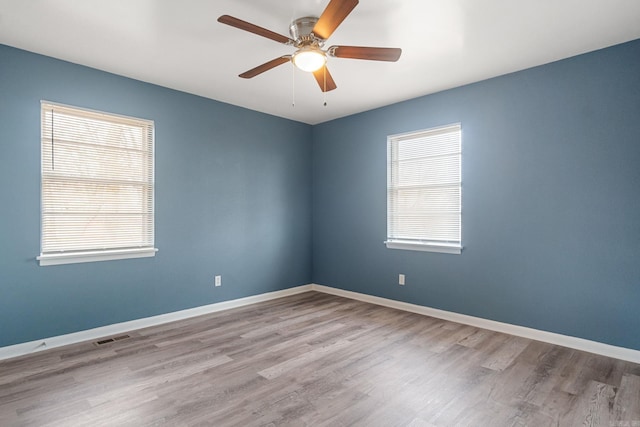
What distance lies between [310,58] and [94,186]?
2.47 m

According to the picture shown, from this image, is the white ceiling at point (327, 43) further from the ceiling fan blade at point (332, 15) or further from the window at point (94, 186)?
the window at point (94, 186)

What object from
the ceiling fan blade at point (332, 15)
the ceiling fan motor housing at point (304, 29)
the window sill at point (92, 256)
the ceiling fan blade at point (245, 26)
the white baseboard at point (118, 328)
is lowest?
the white baseboard at point (118, 328)

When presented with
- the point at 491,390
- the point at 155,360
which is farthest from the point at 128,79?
the point at 491,390

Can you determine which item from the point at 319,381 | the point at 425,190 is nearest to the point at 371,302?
the point at 425,190

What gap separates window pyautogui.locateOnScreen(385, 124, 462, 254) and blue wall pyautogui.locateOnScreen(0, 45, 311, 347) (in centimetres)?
152

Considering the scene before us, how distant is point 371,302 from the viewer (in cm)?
A: 464

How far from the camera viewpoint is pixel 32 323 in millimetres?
3014

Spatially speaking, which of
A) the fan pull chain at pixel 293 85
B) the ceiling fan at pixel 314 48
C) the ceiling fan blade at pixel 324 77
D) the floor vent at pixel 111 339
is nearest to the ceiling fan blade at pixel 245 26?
the ceiling fan at pixel 314 48

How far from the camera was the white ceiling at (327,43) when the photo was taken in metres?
2.36

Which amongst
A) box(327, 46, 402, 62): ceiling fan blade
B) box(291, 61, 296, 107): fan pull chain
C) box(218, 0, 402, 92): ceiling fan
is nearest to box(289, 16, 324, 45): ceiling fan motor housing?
box(218, 0, 402, 92): ceiling fan

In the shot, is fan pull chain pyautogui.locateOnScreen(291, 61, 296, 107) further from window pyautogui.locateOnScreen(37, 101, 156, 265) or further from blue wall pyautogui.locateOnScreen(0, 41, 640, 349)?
window pyautogui.locateOnScreen(37, 101, 156, 265)

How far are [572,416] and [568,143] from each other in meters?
2.24

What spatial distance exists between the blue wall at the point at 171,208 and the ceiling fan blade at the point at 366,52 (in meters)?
2.31

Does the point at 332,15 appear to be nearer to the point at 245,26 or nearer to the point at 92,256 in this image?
the point at 245,26
